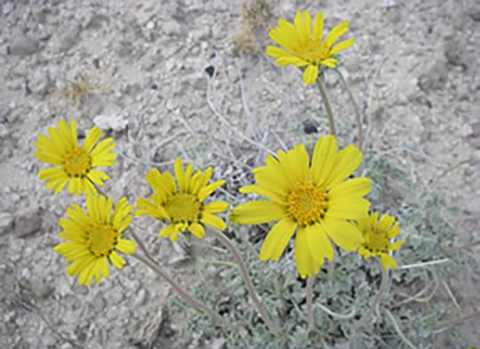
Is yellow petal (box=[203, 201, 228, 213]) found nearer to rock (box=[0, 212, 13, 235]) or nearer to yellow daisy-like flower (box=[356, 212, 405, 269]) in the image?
yellow daisy-like flower (box=[356, 212, 405, 269])

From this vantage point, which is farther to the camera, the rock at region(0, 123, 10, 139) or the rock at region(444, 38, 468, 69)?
the rock at region(444, 38, 468, 69)

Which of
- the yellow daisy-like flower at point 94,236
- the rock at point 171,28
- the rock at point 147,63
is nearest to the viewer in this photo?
the yellow daisy-like flower at point 94,236

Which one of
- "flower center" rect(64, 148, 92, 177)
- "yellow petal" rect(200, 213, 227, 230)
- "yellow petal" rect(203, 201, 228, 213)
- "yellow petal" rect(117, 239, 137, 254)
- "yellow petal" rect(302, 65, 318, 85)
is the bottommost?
"yellow petal" rect(117, 239, 137, 254)

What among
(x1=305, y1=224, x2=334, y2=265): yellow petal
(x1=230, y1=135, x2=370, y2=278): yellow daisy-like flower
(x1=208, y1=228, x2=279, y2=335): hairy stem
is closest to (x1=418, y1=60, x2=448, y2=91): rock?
(x1=208, y1=228, x2=279, y2=335): hairy stem

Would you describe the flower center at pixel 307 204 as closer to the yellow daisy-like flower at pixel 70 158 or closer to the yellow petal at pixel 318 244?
the yellow petal at pixel 318 244

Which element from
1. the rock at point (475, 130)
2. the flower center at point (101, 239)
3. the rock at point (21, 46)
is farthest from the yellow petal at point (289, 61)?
the rock at point (21, 46)

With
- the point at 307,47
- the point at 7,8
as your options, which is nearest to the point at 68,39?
the point at 7,8
